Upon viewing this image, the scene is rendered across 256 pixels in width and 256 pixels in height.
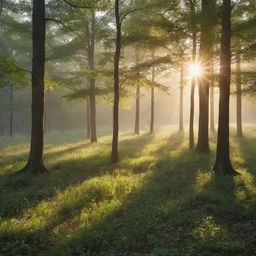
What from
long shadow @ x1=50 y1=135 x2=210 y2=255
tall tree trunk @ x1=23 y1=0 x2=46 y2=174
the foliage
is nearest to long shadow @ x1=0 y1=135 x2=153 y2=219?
tall tree trunk @ x1=23 y1=0 x2=46 y2=174

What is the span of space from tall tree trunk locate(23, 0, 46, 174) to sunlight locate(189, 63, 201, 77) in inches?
308

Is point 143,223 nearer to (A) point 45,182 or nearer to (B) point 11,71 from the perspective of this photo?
(A) point 45,182

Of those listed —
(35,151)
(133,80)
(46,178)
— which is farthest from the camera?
(133,80)

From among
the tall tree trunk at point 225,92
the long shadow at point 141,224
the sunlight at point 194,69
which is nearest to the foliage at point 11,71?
the long shadow at point 141,224

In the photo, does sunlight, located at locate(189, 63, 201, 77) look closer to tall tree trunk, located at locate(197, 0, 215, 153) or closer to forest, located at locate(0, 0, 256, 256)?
forest, located at locate(0, 0, 256, 256)

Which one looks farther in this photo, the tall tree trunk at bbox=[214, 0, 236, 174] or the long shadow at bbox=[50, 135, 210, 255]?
the tall tree trunk at bbox=[214, 0, 236, 174]

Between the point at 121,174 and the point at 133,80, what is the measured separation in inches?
238

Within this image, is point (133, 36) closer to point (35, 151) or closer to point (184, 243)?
point (35, 151)

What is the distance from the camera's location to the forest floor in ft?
17.4

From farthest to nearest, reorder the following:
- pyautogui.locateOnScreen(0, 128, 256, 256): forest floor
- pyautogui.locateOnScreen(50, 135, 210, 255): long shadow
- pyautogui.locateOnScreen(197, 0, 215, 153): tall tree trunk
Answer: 1. pyautogui.locateOnScreen(197, 0, 215, 153): tall tree trunk
2. pyautogui.locateOnScreen(50, 135, 210, 255): long shadow
3. pyautogui.locateOnScreen(0, 128, 256, 256): forest floor

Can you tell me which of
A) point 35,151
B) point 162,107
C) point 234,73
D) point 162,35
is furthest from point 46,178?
point 162,107

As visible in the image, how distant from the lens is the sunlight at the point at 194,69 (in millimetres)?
15333

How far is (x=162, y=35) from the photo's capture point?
15078 mm

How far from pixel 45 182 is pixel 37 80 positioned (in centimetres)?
→ 414
